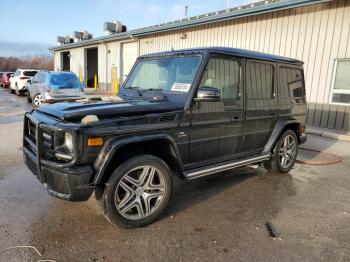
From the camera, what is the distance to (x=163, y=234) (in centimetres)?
335

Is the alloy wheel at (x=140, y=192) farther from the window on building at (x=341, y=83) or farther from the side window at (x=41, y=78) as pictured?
the side window at (x=41, y=78)

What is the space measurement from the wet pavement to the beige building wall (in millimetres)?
5314

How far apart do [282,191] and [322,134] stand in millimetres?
5467

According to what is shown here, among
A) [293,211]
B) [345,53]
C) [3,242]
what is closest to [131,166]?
[3,242]

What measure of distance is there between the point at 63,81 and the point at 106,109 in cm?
1040

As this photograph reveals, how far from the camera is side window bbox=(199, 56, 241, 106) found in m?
3.98

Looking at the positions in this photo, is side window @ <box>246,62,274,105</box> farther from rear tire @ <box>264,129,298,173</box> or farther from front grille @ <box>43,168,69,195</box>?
front grille @ <box>43,168,69,195</box>

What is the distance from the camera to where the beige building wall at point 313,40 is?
930 cm

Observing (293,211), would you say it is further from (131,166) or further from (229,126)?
(131,166)

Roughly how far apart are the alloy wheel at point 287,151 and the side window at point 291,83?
2.66ft

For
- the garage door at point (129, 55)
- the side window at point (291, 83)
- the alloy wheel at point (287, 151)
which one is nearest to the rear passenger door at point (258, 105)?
the side window at point (291, 83)

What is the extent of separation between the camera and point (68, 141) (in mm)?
3029

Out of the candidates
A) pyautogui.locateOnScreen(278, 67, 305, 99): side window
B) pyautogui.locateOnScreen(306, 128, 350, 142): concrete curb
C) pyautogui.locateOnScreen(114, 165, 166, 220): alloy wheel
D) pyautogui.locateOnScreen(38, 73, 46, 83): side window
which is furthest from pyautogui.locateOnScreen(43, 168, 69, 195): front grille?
pyautogui.locateOnScreen(38, 73, 46, 83): side window

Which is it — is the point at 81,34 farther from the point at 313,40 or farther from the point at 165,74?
the point at 165,74
